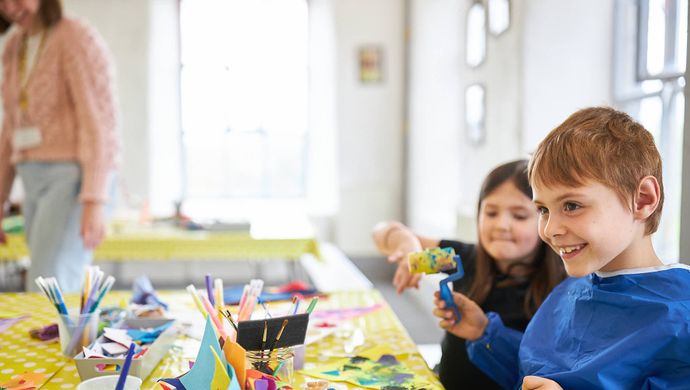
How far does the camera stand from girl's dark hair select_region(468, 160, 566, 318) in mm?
1625

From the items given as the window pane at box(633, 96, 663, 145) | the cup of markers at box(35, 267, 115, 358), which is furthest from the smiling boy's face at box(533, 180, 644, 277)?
the window pane at box(633, 96, 663, 145)

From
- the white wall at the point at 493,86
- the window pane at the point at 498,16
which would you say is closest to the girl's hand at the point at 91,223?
the white wall at the point at 493,86

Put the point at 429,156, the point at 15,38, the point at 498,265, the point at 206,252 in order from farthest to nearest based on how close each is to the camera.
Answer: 1. the point at 429,156
2. the point at 206,252
3. the point at 15,38
4. the point at 498,265

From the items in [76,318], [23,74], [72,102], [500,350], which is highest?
[23,74]

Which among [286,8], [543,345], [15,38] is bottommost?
[543,345]

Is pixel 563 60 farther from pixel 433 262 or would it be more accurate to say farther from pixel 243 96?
pixel 243 96

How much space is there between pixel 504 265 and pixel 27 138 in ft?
5.49

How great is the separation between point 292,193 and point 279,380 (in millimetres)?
5901

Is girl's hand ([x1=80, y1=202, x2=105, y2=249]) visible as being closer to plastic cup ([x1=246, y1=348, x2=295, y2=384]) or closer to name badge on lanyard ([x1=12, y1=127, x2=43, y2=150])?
name badge on lanyard ([x1=12, y1=127, x2=43, y2=150])

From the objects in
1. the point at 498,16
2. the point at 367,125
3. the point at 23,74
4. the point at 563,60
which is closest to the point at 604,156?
the point at 23,74

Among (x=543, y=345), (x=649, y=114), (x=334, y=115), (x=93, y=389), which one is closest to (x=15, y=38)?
(x=93, y=389)

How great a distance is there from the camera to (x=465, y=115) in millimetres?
4672

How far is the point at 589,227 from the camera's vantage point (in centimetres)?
101

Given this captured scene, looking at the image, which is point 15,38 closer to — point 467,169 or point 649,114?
point 649,114
